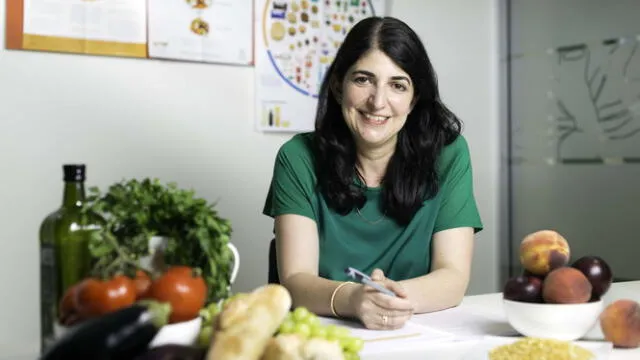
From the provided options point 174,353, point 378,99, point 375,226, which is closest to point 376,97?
point 378,99

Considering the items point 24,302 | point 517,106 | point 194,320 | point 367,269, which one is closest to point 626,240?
point 517,106

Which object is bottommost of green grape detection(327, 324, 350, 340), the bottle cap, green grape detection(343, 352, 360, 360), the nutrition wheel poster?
green grape detection(343, 352, 360, 360)

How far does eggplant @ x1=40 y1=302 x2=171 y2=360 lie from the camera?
0.72 meters

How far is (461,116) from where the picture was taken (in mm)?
3447

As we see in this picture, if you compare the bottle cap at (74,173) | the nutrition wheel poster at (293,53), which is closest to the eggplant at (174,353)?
the bottle cap at (74,173)

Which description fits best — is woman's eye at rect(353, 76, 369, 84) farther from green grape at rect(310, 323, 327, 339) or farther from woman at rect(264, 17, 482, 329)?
green grape at rect(310, 323, 327, 339)

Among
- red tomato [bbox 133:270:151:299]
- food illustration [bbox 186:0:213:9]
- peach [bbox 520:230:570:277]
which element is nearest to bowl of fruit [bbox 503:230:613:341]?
peach [bbox 520:230:570:277]

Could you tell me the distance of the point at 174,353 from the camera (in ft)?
2.57

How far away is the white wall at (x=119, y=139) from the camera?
2.47 m

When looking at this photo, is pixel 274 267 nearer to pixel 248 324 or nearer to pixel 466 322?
pixel 466 322

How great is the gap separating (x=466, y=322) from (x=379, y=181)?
0.57 meters

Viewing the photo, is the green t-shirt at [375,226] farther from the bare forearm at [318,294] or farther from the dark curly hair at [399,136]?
the bare forearm at [318,294]

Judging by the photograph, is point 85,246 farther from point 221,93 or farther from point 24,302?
point 221,93

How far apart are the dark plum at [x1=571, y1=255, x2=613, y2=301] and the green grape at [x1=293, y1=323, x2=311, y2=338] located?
541mm
